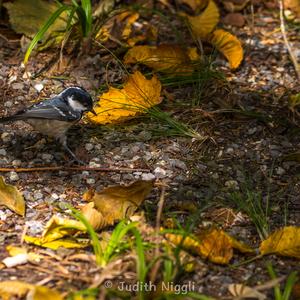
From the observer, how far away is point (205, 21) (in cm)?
588

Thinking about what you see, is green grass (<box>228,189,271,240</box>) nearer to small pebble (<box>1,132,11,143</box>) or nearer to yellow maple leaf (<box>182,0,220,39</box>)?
small pebble (<box>1,132,11,143</box>)

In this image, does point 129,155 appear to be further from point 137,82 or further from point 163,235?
point 163,235

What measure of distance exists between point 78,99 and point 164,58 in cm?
102

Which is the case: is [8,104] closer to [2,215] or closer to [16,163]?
[16,163]

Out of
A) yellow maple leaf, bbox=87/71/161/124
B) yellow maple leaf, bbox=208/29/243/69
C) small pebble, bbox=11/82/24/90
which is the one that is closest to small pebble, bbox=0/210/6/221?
yellow maple leaf, bbox=87/71/161/124

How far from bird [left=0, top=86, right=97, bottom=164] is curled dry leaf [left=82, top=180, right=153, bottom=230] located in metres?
0.73

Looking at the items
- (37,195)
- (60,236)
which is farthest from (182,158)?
(60,236)

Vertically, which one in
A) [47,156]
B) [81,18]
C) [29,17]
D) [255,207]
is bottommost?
[47,156]

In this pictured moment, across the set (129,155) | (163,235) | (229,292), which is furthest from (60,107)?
(229,292)

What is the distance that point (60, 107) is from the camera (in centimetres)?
466

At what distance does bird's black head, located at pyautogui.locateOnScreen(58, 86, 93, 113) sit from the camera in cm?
464

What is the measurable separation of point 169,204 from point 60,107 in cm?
115

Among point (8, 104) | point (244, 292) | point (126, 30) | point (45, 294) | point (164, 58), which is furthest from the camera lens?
point (126, 30)

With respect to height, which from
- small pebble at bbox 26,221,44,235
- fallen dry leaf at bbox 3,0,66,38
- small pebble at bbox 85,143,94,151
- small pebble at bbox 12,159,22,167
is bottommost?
small pebble at bbox 12,159,22,167
